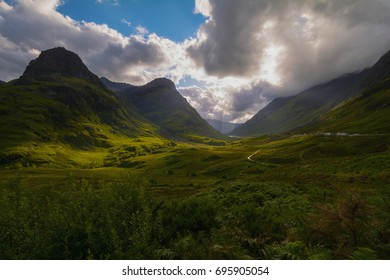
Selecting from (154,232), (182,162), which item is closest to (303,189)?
(154,232)

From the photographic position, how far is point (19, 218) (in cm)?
1123

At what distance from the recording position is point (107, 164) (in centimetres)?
19300

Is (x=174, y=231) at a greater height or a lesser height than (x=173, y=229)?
lesser

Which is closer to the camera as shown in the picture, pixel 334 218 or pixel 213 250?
pixel 334 218

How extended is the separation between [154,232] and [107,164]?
7508 inches
